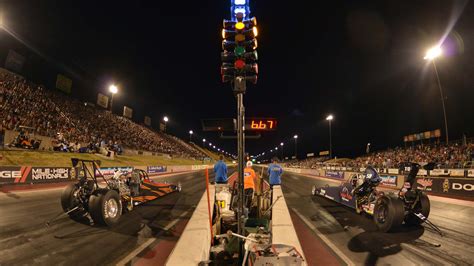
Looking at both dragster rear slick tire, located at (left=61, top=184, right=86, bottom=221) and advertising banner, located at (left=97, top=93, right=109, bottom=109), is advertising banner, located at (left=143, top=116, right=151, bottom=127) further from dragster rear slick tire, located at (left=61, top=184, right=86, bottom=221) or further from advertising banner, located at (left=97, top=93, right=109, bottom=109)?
dragster rear slick tire, located at (left=61, top=184, right=86, bottom=221)

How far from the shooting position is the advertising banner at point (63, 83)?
32.4 m

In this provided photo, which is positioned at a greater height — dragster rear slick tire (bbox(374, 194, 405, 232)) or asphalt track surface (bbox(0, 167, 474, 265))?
dragster rear slick tire (bbox(374, 194, 405, 232))

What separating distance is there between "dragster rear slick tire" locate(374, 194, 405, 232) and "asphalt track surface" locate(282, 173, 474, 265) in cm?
19

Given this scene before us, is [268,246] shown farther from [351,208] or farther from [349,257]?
[351,208]

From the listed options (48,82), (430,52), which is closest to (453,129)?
(430,52)

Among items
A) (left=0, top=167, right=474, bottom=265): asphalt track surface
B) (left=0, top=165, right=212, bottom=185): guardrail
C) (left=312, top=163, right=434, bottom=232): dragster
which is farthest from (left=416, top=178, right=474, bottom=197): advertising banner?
(left=0, top=165, right=212, bottom=185): guardrail

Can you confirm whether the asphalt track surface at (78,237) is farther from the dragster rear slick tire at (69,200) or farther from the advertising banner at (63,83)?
the advertising banner at (63,83)

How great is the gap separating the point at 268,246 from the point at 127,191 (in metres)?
5.94

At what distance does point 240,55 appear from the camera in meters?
5.00

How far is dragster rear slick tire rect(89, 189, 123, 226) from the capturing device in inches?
243

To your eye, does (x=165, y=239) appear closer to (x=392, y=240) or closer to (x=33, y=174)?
(x=392, y=240)

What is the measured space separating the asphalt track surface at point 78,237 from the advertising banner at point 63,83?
29.0 m

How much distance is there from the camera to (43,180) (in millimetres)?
14508

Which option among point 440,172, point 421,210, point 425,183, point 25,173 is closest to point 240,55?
point 421,210
